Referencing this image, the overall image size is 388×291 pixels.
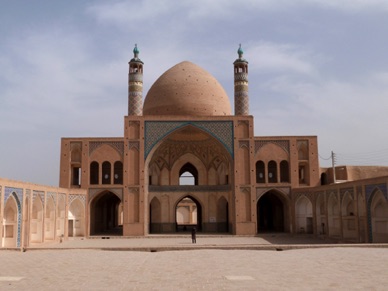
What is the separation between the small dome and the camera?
2534 cm

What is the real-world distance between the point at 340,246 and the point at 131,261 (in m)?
6.59

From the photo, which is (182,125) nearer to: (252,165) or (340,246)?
(252,165)

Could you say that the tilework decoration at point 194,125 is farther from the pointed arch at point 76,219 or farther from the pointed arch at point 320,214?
the pointed arch at point 320,214

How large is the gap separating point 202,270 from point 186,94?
1731 cm

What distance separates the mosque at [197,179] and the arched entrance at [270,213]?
64mm

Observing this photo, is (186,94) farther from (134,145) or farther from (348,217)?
(348,217)

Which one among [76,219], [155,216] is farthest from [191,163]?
[76,219]

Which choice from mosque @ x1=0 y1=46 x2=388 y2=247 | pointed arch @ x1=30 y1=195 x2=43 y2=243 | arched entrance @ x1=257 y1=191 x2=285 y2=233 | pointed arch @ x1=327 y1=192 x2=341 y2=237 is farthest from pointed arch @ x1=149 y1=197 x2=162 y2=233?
pointed arch @ x1=327 y1=192 x2=341 y2=237

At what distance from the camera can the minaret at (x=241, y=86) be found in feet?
82.3

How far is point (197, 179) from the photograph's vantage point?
28672 millimetres

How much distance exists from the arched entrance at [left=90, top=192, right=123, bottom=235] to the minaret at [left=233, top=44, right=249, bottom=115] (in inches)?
335

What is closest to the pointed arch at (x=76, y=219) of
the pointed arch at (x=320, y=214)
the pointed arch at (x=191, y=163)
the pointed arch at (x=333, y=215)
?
the pointed arch at (x=191, y=163)

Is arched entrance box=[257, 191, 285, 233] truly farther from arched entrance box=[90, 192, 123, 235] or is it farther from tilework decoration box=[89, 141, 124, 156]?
tilework decoration box=[89, 141, 124, 156]

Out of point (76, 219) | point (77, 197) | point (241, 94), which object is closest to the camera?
point (77, 197)
